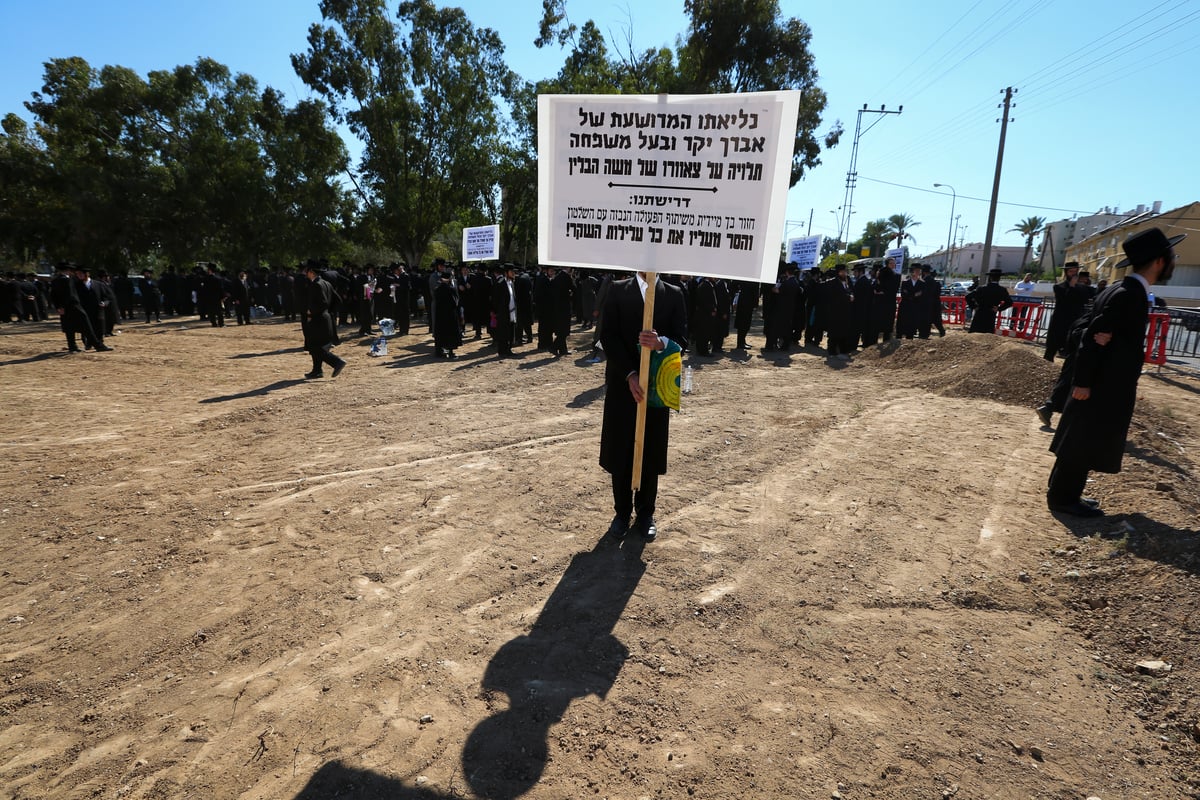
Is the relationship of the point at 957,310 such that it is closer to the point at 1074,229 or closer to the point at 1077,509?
the point at 1077,509

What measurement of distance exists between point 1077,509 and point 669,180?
4.01 m

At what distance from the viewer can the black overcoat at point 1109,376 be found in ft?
13.5

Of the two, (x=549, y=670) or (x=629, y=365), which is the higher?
(x=629, y=365)

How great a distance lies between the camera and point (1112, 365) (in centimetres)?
418

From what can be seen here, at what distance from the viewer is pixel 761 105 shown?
10.9ft

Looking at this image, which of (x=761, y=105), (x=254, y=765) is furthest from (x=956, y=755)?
(x=761, y=105)

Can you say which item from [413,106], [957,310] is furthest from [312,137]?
[957,310]

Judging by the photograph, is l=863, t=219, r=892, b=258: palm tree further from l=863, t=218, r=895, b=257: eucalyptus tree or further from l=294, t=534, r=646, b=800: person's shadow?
l=294, t=534, r=646, b=800: person's shadow

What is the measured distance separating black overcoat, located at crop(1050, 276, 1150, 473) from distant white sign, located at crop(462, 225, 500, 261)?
33.2 feet

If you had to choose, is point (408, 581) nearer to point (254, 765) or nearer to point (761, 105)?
point (254, 765)

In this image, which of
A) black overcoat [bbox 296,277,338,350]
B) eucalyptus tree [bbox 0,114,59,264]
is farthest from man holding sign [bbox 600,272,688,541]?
eucalyptus tree [bbox 0,114,59,264]

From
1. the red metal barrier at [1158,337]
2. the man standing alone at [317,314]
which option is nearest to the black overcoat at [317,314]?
the man standing alone at [317,314]

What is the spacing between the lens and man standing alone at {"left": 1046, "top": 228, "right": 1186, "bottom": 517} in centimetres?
409

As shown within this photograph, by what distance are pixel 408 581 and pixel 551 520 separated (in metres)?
1.17
